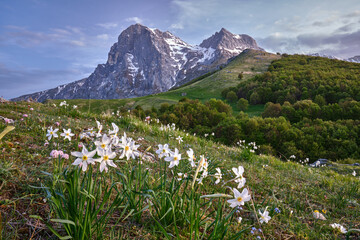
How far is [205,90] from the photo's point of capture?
3137 inches

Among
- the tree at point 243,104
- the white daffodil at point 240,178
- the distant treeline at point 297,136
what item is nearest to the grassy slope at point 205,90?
the tree at point 243,104

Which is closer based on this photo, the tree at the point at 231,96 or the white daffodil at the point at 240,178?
the white daffodil at the point at 240,178

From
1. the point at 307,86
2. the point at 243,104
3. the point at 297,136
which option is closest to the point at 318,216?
the point at 297,136

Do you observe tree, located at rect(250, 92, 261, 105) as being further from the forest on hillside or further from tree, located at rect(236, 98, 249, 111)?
tree, located at rect(236, 98, 249, 111)

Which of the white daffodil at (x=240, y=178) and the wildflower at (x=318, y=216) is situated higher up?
the white daffodil at (x=240, y=178)

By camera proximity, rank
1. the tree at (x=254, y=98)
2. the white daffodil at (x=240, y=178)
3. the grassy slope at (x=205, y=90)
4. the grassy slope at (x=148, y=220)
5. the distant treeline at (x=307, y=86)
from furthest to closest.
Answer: the grassy slope at (x=205, y=90) → the tree at (x=254, y=98) → the distant treeline at (x=307, y=86) → the grassy slope at (x=148, y=220) → the white daffodil at (x=240, y=178)

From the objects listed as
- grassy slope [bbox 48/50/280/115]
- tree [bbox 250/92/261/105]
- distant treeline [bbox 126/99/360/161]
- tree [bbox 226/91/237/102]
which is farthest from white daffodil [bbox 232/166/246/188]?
tree [bbox 226/91/237/102]

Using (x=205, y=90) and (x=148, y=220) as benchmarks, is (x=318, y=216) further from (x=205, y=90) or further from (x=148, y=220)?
(x=205, y=90)

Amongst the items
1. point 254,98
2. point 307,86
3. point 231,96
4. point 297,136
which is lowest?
point 297,136

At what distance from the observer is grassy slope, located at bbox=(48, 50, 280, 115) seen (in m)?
67.0

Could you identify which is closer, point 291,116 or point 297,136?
point 297,136

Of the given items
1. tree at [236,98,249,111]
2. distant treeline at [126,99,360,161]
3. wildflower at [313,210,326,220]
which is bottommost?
distant treeline at [126,99,360,161]

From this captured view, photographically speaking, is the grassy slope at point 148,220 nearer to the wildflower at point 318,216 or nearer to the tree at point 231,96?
the wildflower at point 318,216

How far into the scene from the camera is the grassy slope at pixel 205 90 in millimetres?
67000
